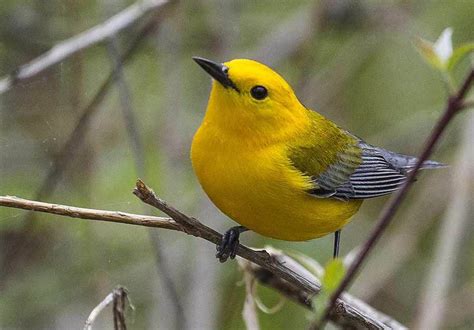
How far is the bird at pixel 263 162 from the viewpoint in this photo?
117 inches

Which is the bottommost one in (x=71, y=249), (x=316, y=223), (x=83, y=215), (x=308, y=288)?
(x=308, y=288)

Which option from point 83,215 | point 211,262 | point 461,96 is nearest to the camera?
point 461,96

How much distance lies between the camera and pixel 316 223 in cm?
318

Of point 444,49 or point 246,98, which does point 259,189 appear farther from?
point 444,49

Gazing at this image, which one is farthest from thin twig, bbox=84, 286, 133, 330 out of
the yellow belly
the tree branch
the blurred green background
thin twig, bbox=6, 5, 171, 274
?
thin twig, bbox=6, 5, 171, 274

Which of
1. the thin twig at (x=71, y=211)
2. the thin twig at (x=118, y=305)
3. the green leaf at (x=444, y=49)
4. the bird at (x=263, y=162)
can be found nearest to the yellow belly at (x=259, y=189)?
the bird at (x=263, y=162)

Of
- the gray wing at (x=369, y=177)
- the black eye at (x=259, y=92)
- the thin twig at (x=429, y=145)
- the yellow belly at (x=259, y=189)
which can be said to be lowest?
the thin twig at (x=429, y=145)

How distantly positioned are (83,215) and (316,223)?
3.97 ft

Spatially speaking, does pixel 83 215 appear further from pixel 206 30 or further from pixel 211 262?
pixel 206 30

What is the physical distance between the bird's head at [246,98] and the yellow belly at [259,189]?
0.09 m

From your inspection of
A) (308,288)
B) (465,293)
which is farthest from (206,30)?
(308,288)

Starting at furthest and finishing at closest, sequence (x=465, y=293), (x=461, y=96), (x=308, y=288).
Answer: (x=465, y=293) < (x=308, y=288) < (x=461, y=96)

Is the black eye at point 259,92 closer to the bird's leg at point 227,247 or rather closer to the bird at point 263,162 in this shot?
the bird at point 263,162

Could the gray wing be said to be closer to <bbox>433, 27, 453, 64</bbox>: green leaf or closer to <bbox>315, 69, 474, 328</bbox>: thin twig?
<bbox>433, 27, 453, 64</bbox>: green leaf
